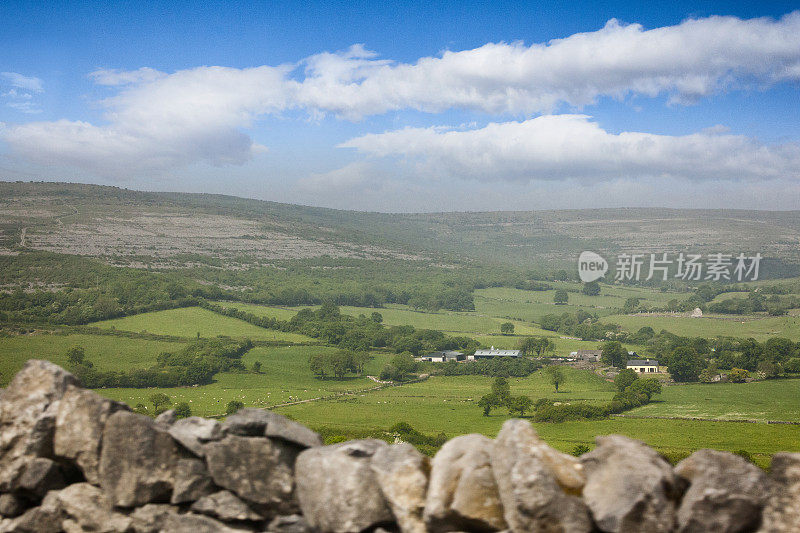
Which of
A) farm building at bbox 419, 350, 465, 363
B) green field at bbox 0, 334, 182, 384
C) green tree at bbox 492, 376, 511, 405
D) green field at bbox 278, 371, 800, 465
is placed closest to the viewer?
green field at bbox 278, 371, 800, 465

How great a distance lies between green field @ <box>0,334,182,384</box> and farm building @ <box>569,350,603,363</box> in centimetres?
7782

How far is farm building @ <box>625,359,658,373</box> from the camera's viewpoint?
114 m

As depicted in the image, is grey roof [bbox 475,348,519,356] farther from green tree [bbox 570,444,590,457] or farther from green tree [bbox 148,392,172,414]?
green tree [bbox 570,444,590,457]

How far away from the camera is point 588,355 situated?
419ft

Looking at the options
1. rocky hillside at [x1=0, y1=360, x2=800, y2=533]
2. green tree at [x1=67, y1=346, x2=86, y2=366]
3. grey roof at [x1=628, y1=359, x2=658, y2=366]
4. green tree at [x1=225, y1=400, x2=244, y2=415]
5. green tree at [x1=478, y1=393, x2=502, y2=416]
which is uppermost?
rocky hillside at [x1=0, y1=360, x2=800, y2=533]

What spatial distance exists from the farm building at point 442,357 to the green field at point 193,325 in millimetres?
27856

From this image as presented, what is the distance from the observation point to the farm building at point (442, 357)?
130 metres

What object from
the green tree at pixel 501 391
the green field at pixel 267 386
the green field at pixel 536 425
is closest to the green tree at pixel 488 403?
the green tree at pixel 501 391

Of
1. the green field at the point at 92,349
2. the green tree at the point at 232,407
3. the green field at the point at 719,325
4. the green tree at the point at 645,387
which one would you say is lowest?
the green field at the point at 92,349

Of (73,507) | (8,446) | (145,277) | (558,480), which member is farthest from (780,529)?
(145,277)

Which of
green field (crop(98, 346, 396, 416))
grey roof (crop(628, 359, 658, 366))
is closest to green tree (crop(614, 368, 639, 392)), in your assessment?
grey roof (crop(628, 359, 658, 366))

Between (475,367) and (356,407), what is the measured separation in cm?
4180

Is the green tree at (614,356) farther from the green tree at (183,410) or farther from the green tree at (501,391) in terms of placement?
the green tree at (183,410)

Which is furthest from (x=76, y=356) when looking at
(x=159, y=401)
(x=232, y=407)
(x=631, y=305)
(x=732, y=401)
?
(x=631, y=305)
